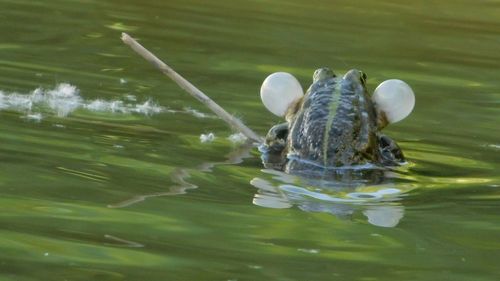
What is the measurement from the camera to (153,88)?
24.8 ft

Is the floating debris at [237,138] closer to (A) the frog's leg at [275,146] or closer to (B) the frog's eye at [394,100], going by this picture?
(A) the frog's leg at [275,146]

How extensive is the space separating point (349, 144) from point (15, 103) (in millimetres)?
1710

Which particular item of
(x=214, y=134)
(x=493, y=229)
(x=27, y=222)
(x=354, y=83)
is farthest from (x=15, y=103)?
(x=493, y=229)

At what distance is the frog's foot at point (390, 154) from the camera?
20.0 ft

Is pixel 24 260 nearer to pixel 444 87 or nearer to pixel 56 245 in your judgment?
pixel 56 245

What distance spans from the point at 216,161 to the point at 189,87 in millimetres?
362

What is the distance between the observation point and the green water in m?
4.18

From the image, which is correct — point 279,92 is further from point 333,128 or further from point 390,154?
point 390,154

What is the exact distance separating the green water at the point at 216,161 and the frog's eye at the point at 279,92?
0.26 metres

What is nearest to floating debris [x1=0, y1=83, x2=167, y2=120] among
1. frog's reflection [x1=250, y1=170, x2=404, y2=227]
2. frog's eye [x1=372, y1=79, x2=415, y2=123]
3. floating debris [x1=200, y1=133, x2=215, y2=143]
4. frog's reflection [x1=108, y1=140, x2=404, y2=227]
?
floating debris [x1=200, y1=133, x2=215, y2=143]

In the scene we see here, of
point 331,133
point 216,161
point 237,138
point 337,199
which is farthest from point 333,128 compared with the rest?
point 337,199

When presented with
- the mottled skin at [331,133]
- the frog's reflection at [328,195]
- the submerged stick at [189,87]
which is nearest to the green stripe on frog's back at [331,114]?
the mottled skin at [331,133]

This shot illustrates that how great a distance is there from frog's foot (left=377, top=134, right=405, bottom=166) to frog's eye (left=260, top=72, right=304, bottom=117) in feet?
1.52

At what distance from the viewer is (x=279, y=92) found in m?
6.23
